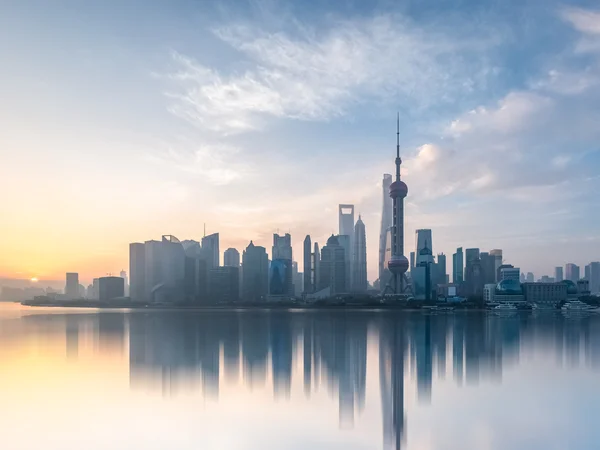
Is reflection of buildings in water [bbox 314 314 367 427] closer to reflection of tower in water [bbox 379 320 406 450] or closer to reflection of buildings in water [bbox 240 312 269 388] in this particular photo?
reflection of tower in water [bbox 379 320 406 450]

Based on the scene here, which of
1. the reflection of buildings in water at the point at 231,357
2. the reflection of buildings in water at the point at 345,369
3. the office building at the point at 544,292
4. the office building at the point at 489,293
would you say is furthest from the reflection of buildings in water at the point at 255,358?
the office building at the point at 544,292

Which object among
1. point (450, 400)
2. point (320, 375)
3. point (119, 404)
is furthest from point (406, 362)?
point (119, 404)

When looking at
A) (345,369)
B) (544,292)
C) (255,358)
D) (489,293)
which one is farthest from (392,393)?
(544,292)

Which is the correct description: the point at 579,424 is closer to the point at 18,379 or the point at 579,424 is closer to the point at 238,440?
the point at 238,440

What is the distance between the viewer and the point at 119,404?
21.2 meters

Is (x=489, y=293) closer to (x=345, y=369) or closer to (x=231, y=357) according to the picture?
(x=231, y=357)

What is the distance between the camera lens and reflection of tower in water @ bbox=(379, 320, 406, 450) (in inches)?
664

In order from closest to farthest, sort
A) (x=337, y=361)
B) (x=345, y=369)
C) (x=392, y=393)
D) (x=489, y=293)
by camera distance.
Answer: (x=392, y=393)
(x=345, y=369)
(x=337, y=361)
(x=489, y=293)

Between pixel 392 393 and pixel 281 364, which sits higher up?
pixel 392 393

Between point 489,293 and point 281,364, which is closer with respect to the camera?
point 281,364

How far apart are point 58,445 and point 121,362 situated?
16.7 metres

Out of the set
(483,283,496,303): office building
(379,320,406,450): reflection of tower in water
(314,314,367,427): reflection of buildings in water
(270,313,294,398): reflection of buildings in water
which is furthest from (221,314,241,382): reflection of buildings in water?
(483,283,496,303): office building

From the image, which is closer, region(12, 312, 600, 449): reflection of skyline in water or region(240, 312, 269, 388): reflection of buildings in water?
region(12, 312, 600, 449): reflection of skyline in water

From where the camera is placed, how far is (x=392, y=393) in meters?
22.8
